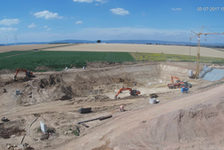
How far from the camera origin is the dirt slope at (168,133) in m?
10.4

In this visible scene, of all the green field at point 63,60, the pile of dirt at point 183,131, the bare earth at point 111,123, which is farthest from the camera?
the green field at point 63,60

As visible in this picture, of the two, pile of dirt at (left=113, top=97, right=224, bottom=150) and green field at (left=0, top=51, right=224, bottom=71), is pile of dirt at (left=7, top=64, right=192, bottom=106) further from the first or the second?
Result: pile of dirt at (left=113, top=97, right=224, bottom=150)

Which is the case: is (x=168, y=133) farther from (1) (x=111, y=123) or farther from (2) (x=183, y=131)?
(1) (x=111, y=123)

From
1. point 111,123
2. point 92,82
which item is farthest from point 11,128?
point 92,82

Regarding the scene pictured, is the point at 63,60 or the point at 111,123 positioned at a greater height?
the point at 63,60

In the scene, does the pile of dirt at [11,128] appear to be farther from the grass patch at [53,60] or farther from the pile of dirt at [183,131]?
the grass patch at [53,60]

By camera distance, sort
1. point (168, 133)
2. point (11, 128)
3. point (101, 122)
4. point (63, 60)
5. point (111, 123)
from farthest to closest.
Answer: point (63, 60)
point (101, 122)
point (11, 128)
point (111, 123)
point (168, 133)

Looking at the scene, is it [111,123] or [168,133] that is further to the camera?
[111,123]

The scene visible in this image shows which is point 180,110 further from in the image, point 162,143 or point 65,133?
point 65,133

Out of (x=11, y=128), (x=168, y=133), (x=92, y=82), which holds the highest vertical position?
(x=92, y=82)

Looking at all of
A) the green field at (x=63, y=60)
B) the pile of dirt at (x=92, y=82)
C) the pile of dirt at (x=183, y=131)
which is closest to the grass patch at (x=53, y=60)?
the green field at (x=63, y=60)

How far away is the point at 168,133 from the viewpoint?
10.9m

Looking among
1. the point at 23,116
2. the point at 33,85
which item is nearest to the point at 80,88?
the point at 33,85

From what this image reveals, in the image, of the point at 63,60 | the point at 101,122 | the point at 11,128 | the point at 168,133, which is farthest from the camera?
the point at 63,60
